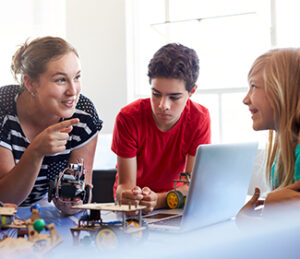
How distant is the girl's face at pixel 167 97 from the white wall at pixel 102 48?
267 centimetres

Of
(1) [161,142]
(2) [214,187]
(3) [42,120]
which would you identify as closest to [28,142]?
(3) [42,120]

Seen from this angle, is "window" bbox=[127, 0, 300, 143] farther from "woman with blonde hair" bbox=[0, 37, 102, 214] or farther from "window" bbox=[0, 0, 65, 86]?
"woman with blonde hair" bbox=[0, 37, 102, 214]

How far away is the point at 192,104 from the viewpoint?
1.78 meters

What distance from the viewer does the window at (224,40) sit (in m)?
3.84

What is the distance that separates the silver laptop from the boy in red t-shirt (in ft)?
1.50

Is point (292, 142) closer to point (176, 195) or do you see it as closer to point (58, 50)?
point (176, 195)

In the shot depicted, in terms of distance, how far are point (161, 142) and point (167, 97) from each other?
0.25 meters

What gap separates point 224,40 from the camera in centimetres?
398

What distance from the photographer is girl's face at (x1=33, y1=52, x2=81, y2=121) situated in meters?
1.38

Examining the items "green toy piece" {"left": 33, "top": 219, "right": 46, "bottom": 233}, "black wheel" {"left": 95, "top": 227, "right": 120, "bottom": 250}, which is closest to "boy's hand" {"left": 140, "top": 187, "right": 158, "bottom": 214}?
"black wheel" {"left": 95, "top": 227, "right": 120, "bottom": 250}

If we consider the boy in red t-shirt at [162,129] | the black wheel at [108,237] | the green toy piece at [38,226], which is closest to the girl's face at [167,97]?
the boy in red t-shirt at [162,129]

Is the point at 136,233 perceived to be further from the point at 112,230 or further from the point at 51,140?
the point at 51,140

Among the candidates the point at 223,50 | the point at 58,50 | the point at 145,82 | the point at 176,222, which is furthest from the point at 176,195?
the point at 145,82

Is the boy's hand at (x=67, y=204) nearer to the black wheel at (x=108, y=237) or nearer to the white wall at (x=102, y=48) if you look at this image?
the black wheel at (x=108, y=237)
